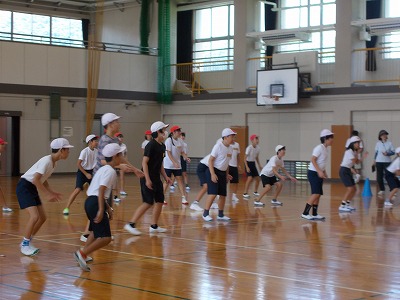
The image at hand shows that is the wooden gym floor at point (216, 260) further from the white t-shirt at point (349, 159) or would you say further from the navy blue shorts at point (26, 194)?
the white t-shirt at point (349, 159)

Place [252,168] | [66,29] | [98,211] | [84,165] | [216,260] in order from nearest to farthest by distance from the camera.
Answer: [98,211] < [216,260] < [84,165] < [252,168] < [66,29]

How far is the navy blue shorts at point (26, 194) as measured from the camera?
402 inches

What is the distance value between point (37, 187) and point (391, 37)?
22584 millimetres

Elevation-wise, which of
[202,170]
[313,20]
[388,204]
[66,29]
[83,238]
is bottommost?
[388,204]

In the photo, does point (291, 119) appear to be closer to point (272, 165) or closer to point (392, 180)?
point (392, 180)

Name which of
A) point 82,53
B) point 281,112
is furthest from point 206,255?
point 82,53

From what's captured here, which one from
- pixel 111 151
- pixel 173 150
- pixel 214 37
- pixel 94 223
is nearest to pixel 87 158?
pixel 173 150

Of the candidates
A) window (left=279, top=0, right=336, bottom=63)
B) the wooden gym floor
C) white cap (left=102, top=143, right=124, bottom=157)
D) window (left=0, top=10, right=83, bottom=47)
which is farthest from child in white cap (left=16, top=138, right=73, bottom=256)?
window (left=0, top=10, right=83, bottom=47)

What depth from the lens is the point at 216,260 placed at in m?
9.88

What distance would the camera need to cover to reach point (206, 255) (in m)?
10.3

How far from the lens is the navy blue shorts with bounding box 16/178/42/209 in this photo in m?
10.2

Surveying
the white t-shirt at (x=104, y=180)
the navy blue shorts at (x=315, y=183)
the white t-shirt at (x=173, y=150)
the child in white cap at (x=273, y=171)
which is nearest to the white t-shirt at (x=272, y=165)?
the child in white cap at (x=273, y=171)

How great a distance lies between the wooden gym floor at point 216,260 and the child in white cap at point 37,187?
371 millimetres

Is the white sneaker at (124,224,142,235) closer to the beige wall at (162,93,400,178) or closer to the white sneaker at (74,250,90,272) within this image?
the white sneaker at (74,250,90,272)
